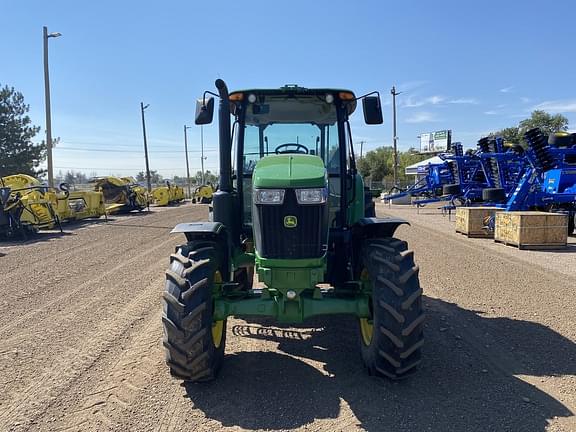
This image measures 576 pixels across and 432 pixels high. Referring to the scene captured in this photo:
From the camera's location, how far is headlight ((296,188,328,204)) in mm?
3654

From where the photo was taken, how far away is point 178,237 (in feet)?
47.1

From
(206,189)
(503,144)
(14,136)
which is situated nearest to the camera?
(503,144)

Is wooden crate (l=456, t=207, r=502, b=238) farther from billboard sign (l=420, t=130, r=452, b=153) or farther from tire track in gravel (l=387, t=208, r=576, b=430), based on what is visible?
billboard sign (l=420, t=130, r=452, b=153)

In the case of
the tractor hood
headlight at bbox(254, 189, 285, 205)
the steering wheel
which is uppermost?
the steering wheel

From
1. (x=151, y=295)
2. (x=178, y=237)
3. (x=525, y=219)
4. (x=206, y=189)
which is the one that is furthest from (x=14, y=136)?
(x=525, y=219)

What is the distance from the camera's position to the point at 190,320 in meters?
3.54

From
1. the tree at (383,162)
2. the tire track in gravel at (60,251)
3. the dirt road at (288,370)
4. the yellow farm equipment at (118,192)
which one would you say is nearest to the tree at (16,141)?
the yellow farm equipment at (118,192)

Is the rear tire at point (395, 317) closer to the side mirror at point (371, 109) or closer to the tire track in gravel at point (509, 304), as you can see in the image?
the tire track in gravel at point (509, 304)

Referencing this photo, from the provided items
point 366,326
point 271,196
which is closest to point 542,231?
point 366,326

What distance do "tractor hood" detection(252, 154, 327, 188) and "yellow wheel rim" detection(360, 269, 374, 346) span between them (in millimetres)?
1029

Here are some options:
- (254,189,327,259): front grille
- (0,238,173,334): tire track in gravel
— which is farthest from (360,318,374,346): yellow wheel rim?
(0,238,173,334): tire track in gravel

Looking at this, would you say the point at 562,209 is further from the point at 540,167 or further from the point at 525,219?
the point at 525,219

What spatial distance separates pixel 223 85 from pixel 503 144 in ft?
52.9

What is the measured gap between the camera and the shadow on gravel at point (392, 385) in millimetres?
3275
